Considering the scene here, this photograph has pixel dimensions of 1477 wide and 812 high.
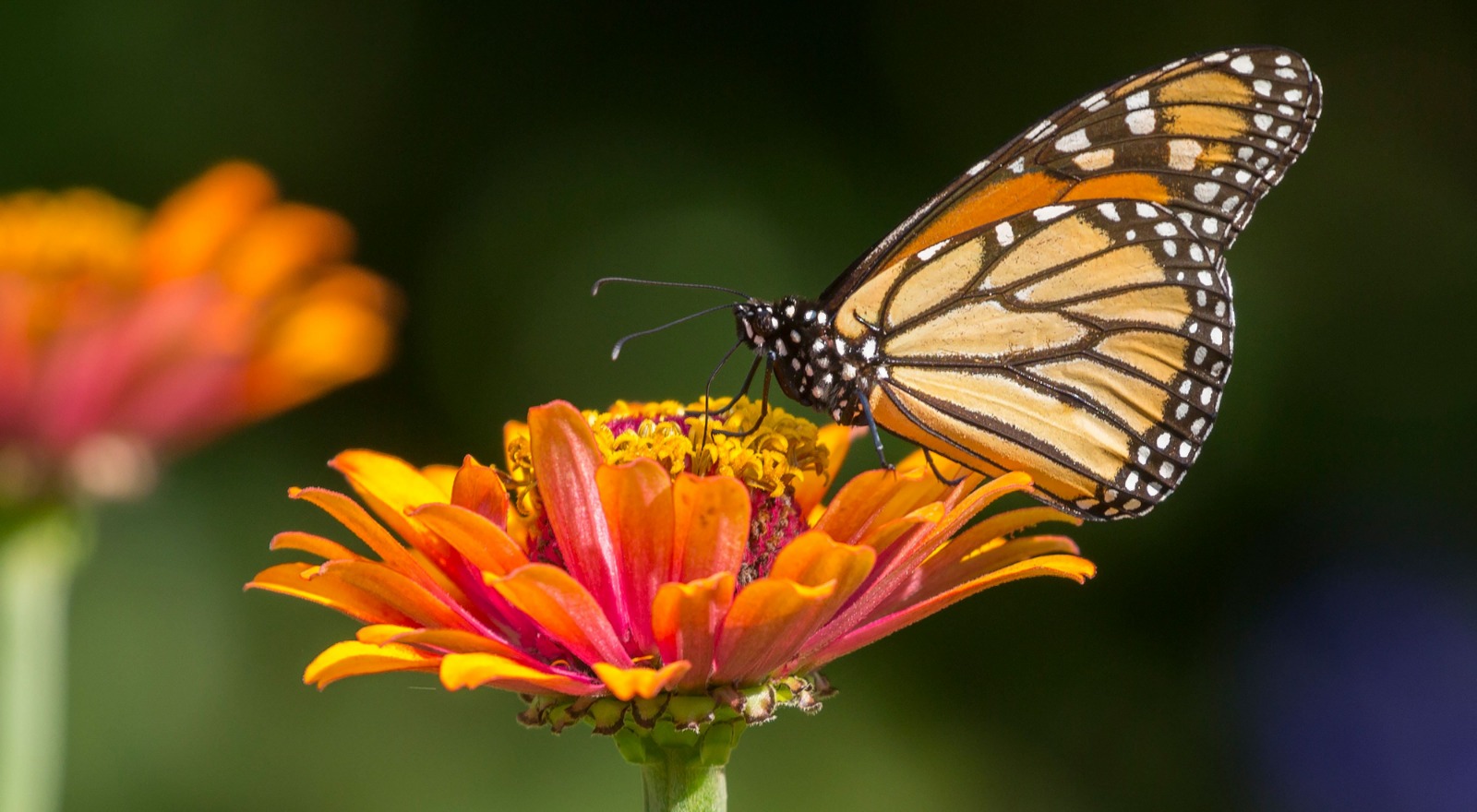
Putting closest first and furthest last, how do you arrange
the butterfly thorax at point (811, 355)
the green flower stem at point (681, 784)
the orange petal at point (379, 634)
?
the orange petal at point (379, 634), the green flower stem at point (681, 784), the butterfly thorax at point (811, 355)

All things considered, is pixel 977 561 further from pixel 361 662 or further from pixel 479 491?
pixel 361 662

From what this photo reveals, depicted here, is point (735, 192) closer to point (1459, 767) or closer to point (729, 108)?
point (729, 108)

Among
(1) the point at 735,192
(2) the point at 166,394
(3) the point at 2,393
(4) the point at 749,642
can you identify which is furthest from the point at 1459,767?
(3) the point at 2,393

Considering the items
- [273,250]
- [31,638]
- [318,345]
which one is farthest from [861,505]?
[273,250]

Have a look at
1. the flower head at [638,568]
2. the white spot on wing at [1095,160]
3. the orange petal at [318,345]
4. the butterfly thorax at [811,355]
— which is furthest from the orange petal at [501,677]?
the orange petal at [318,345]

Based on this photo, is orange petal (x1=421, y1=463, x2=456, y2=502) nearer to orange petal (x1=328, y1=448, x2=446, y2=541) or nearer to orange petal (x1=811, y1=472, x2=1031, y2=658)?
orange petal (x1=328, y1=448, x2=446, y2=541)

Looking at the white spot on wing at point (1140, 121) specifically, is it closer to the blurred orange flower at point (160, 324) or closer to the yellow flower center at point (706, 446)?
the yellow flower center at point (706, 446)

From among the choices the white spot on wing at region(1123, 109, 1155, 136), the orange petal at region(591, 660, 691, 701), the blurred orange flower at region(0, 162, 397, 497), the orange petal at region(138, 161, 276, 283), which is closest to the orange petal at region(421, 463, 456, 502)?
the orange petal at region(591, 660, 691, 701)
